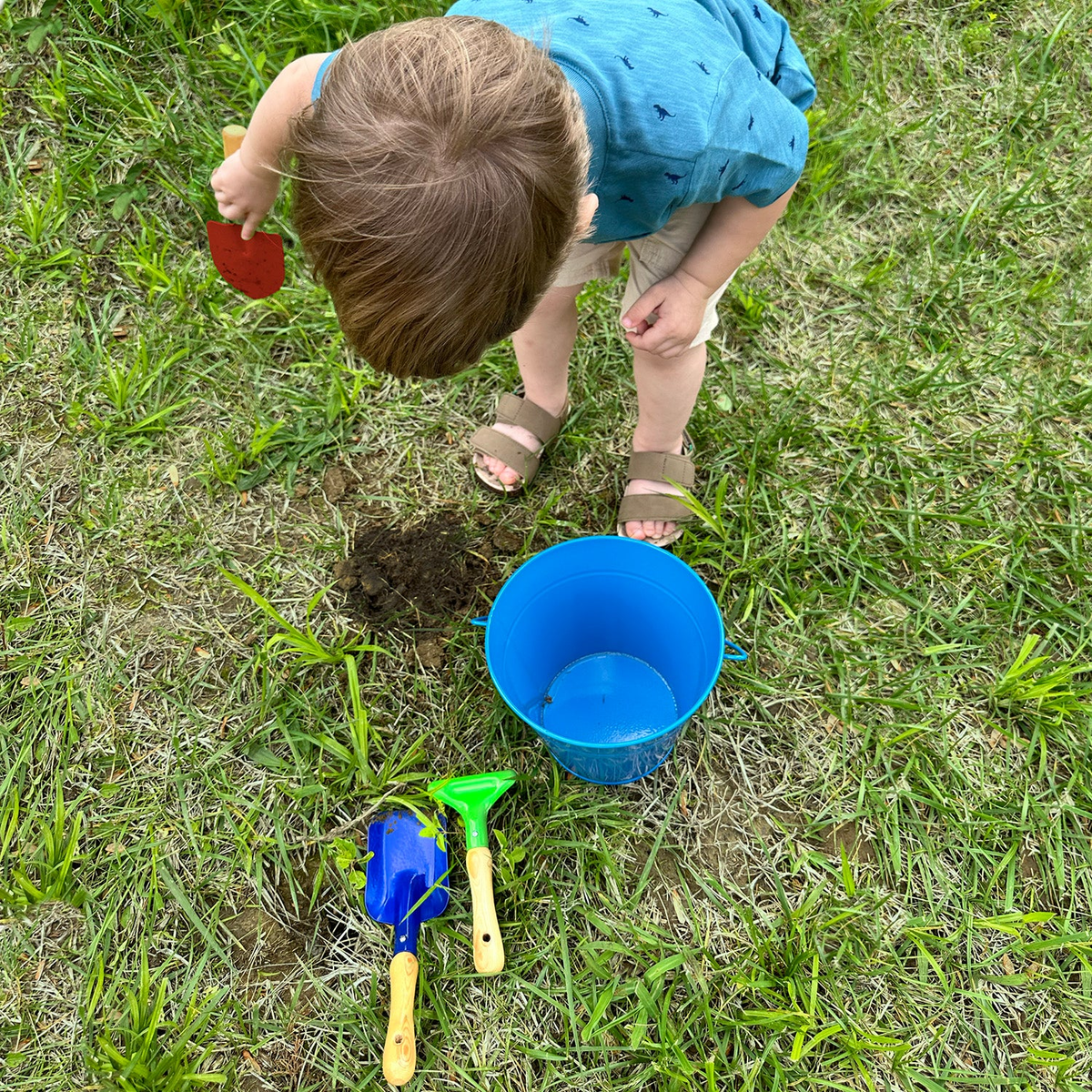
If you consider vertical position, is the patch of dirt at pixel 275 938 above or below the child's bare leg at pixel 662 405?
below

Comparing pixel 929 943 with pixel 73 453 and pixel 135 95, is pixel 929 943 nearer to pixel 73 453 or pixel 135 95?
pixel 73 453

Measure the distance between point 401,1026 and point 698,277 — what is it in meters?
1.34

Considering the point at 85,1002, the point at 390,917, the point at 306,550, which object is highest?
the point at 306,550

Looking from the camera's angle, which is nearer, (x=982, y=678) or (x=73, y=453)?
(x=982, y=678)

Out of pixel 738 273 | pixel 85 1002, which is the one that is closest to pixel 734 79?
pixel 738 273

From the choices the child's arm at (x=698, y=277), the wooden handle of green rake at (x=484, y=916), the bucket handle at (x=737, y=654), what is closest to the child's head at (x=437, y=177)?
the child's arm at (x=698, y=277)

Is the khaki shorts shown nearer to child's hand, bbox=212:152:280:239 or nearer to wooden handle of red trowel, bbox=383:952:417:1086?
child's hand, bbox=212:152:280:239

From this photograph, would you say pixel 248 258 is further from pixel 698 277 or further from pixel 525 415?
pixel 698 277

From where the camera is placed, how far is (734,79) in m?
1.21

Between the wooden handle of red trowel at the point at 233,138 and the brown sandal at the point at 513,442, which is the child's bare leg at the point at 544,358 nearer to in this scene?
the brown sandal at the point at 513,442

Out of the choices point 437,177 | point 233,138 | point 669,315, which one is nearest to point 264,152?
point 233,138

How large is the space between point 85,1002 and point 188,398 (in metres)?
1.26

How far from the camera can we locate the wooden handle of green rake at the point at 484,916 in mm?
1373

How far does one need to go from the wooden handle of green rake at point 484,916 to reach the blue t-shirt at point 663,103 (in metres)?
1.08
